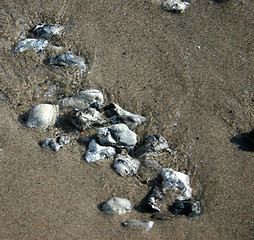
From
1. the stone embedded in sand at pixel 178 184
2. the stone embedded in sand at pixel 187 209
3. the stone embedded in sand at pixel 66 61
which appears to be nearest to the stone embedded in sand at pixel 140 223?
the stone embedded in sand at pixel 187 209

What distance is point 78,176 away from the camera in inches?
126

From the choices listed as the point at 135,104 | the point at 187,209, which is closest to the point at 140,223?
the point at 187,209

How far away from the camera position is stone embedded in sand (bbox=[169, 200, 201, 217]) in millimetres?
3059

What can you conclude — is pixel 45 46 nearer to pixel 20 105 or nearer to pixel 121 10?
pixel 20 105

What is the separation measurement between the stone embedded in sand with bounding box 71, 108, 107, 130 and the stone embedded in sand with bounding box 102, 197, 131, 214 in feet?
2.97

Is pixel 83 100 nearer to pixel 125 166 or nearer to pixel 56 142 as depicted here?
pixel 56 142

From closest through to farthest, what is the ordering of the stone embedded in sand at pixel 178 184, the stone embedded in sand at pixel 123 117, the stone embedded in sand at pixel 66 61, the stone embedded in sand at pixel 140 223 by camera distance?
the stone embedded in sand at pixel 140 223, the stone embedded in sand at pixel 178 184, the stone embedded in sand at pixel 123 117, the stone embedded in sand at pixel 66 61

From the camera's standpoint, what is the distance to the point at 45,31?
4.36m

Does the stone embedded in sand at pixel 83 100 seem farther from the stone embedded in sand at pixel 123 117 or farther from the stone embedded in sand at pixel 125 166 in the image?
the stone embedded in sand at pixel 125 166

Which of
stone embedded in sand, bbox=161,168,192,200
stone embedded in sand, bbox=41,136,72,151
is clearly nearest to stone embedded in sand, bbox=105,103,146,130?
stone embedded in sand, bbox=41,136,72,151

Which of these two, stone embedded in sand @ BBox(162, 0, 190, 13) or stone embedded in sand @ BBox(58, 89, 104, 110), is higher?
stone embedded in sand @ BBox(162, 0, 190, 13)

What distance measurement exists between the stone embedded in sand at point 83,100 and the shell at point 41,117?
0.66 feet

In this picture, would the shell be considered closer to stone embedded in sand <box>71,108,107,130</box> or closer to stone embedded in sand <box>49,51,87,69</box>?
stone embedded in sand <box>71,108,107,130</box>

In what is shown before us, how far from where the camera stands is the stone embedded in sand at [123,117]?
11.9 ft
